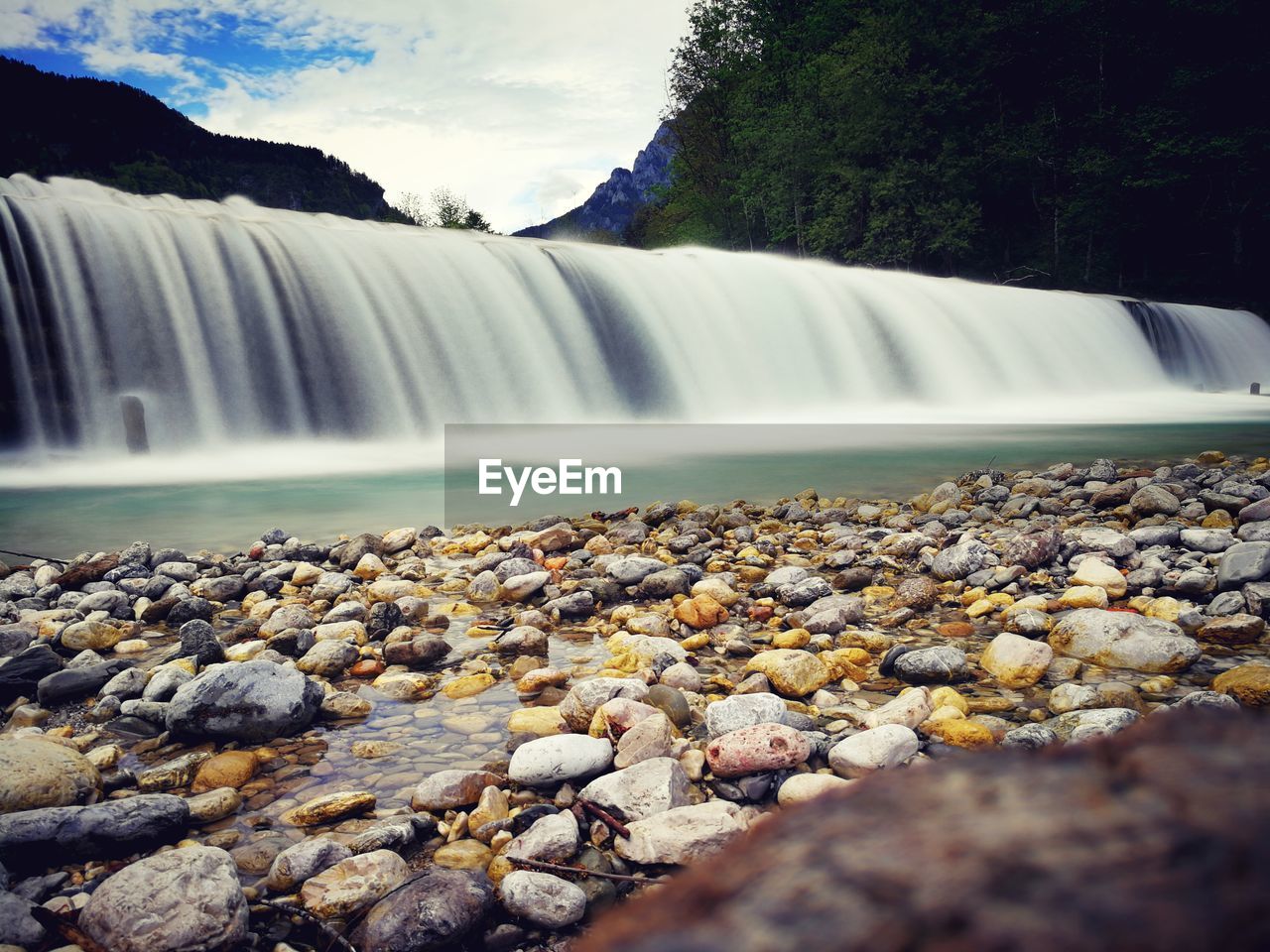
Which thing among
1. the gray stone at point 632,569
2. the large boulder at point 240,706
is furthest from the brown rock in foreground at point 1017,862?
the gray stone at point 632,569

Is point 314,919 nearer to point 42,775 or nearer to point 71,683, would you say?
point 42,775

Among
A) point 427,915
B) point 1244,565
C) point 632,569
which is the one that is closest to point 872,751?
point 427,915

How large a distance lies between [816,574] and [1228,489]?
12.3 feet

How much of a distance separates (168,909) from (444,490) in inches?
294

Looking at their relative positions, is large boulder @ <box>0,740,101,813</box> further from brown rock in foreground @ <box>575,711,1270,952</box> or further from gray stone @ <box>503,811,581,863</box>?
brown rock in foreground @ <box>575,711,1270,952</box>

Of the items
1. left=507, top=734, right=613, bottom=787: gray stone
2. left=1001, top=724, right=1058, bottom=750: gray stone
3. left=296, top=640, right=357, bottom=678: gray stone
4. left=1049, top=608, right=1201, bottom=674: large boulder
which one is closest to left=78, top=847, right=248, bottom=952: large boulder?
left=507, top=734, right=613, bottom=787: gray stone

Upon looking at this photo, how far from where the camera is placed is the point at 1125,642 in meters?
3.20

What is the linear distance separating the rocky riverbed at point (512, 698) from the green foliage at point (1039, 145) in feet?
92.4

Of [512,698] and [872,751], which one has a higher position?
[872,751]

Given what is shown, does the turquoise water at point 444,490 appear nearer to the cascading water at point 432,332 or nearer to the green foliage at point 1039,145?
the cascading water at point 432,332

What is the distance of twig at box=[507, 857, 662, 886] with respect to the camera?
74.7 inches

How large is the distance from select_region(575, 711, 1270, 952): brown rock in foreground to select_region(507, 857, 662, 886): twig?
1.62 metres

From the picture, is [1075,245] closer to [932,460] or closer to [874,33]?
[874,33]

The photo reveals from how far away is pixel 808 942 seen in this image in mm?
349
